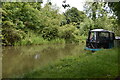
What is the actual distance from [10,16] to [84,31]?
59.8ft

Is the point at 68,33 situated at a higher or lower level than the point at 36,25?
lower

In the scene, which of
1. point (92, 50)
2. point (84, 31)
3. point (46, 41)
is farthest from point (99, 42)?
point (84, 31)

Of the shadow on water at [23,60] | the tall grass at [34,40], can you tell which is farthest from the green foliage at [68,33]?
the shadow on water at [23,60]

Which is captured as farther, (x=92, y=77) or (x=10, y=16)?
(x=10, y=16)

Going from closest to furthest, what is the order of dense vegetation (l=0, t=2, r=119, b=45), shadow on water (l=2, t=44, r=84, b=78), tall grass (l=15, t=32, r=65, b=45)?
shadow on water (l=2, t=44, r=84, b=78), dense vegetation (l=0, t=2, r=119, b=45), tall grass (l=15, t=32, r=65, b=45)

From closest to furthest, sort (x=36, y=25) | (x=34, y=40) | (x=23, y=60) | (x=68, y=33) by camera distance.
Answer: (x=23, y=60) → (x=34, y=40) → (x=36, y=25) → (x=68, y=33)

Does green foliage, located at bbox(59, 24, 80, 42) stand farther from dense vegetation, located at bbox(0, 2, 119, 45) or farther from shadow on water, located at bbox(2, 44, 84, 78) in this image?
shadow on water, located at bbox(2, 44, 84, 78)

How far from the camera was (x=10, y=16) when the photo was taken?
65.7 ft

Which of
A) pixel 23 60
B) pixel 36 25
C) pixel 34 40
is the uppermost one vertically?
pixel 36 25

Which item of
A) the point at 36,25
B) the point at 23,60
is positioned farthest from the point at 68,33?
the point at 23,60

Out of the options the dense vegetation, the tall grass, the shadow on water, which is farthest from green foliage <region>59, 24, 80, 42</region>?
the shadow on water

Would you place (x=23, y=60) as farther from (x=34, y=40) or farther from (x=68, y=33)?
(x=68, y=33)

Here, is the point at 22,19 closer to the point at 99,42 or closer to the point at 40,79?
the point at 99,42

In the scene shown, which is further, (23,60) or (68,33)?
(68,33)
